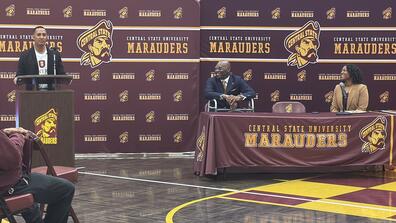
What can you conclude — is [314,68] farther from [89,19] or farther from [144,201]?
[144,201]

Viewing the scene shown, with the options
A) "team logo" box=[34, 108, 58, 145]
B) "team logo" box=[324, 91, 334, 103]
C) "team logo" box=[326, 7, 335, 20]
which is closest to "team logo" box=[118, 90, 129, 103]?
"team logo" box=[324, 91, 334, 103]

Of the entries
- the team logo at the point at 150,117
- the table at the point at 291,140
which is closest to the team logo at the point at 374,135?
the table at the point at 291,140

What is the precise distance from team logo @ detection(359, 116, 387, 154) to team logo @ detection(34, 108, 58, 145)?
379 cm

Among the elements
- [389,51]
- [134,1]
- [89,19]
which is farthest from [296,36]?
[89,19]

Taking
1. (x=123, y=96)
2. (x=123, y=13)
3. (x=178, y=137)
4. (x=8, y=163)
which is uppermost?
(x=123, y=13)

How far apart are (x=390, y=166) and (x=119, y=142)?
4192 mm

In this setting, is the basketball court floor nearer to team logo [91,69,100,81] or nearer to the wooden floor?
the wooden floor

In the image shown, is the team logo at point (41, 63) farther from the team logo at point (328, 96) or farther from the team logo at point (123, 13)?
the team logo at point (328, 96)

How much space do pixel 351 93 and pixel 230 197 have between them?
276cm

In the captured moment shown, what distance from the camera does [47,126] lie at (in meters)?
6.62

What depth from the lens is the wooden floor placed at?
230 inches

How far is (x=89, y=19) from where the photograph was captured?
992 cm

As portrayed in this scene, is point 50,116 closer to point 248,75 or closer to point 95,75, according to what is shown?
point 95,75

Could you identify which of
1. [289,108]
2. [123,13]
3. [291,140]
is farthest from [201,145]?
[123,13]
